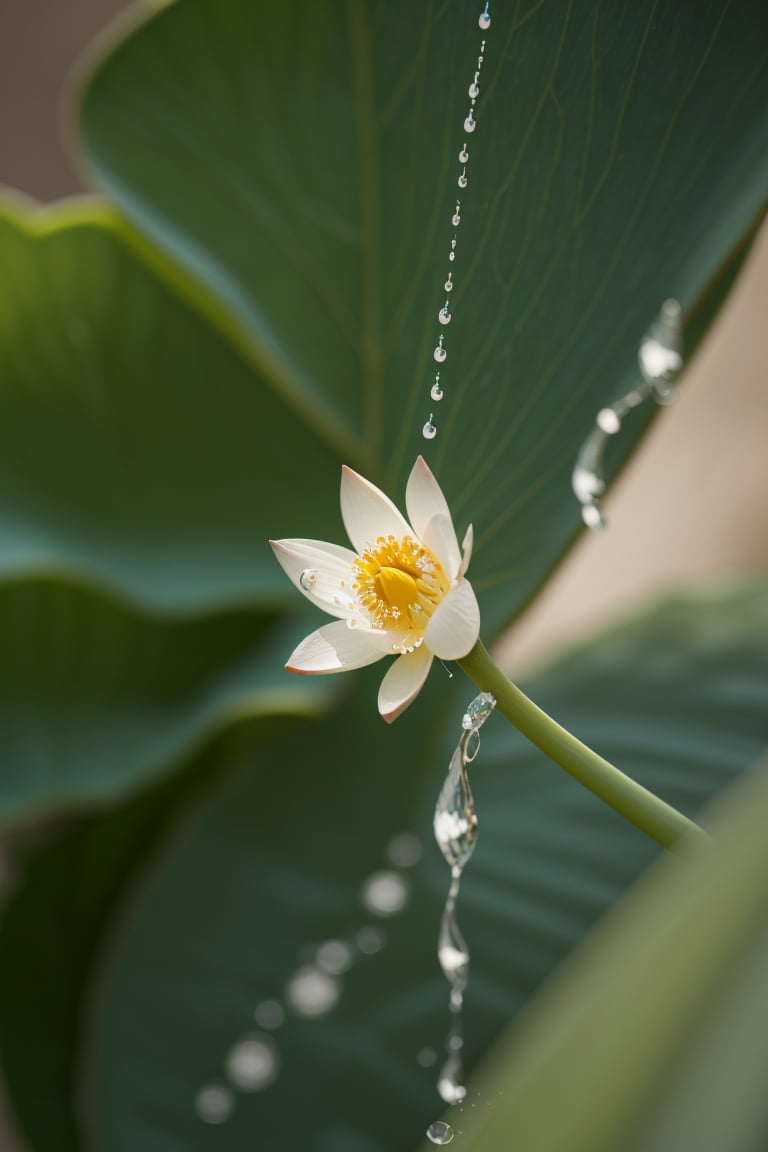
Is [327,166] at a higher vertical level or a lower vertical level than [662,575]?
higher

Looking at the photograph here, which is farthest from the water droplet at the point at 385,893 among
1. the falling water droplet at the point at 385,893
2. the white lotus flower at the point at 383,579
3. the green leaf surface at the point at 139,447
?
the white lotus flower at the point at 383,579

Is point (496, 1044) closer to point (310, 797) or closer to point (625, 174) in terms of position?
point (310, 797)

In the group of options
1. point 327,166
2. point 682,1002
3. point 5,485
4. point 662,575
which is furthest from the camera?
point 662,575

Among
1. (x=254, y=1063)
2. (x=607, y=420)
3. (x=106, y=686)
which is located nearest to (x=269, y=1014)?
(x=254, y=1063)

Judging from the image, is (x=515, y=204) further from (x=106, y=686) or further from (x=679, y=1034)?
(x=106, y=686)

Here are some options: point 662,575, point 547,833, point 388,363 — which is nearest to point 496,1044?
point 547,833

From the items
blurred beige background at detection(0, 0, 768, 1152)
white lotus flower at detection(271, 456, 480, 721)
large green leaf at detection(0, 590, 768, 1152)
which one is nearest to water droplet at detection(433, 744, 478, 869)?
white lotus flower at detection(271, 456, 480, 721)
